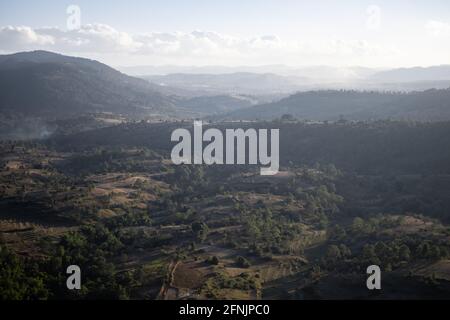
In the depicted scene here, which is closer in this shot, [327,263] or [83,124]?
[327,263]

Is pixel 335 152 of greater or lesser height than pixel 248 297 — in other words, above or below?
above

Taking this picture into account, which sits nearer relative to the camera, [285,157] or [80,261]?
[80,261]

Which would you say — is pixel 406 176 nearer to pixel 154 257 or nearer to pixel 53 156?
pixel 154 257

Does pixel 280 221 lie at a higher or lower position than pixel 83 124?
lower

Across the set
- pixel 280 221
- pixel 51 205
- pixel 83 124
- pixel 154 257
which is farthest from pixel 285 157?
pixel 83 124

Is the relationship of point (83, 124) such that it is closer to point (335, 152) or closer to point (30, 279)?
point (335, 152)

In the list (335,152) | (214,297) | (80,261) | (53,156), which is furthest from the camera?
(53,156)

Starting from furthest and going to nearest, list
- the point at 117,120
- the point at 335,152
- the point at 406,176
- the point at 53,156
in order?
the point at 117,120
the point at 53,156
the point at 335,152
the point at 406,176

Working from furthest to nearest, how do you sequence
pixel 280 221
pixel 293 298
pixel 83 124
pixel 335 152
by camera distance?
pixel 83 124 → pixel 335 152 → pixel 280 221 → pixel 293 298

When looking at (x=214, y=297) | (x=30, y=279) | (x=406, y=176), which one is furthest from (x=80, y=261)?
(x=406, y=176)
